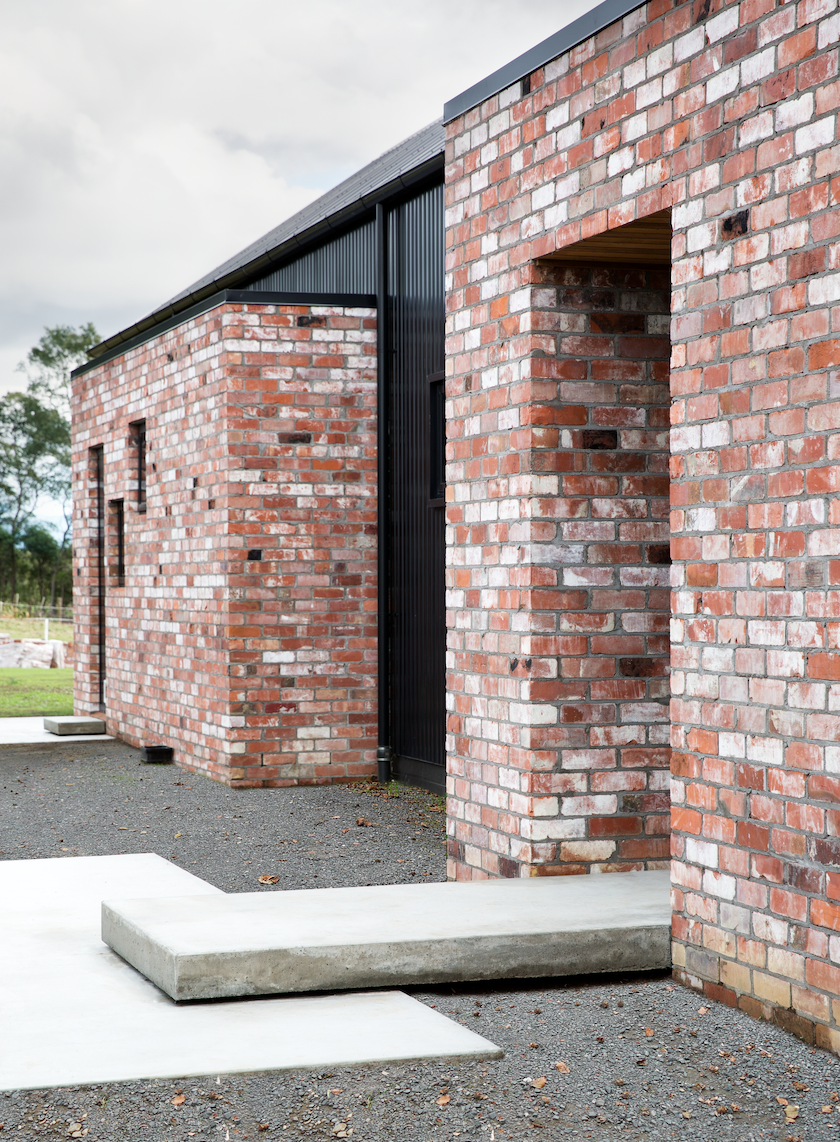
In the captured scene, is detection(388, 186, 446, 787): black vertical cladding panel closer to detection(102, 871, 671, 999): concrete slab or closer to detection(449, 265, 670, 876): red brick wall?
detection(449, 265, 670, 876): red brick wall

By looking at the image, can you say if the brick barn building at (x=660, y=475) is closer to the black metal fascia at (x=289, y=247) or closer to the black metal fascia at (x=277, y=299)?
the black metal fascia at (x=289, y=247)

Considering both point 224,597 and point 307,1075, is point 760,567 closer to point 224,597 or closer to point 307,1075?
point 307,1075

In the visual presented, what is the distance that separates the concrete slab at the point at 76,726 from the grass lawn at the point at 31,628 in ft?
77.4

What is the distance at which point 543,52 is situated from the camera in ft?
17.2

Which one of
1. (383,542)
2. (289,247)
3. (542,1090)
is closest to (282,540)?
(383,542)

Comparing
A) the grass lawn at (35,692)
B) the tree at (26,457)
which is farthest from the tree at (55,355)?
the grass lawn at (35,692)

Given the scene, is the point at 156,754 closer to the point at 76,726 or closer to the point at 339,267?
the point at 76,726

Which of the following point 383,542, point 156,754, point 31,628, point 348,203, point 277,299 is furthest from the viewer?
point 31,628

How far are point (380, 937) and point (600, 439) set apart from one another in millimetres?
2284

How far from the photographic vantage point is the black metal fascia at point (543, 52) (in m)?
4.81

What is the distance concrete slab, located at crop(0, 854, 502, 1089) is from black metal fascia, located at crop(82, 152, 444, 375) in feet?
20.5

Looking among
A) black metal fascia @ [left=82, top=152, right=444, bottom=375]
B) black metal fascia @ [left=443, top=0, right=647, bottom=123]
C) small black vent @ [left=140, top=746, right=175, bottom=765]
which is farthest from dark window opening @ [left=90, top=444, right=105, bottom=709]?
black metal fascia @ [left=443, top=0, right=647, bottom=123]

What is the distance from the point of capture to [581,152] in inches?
198

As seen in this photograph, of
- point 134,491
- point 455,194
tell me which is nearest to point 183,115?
point 134,491
